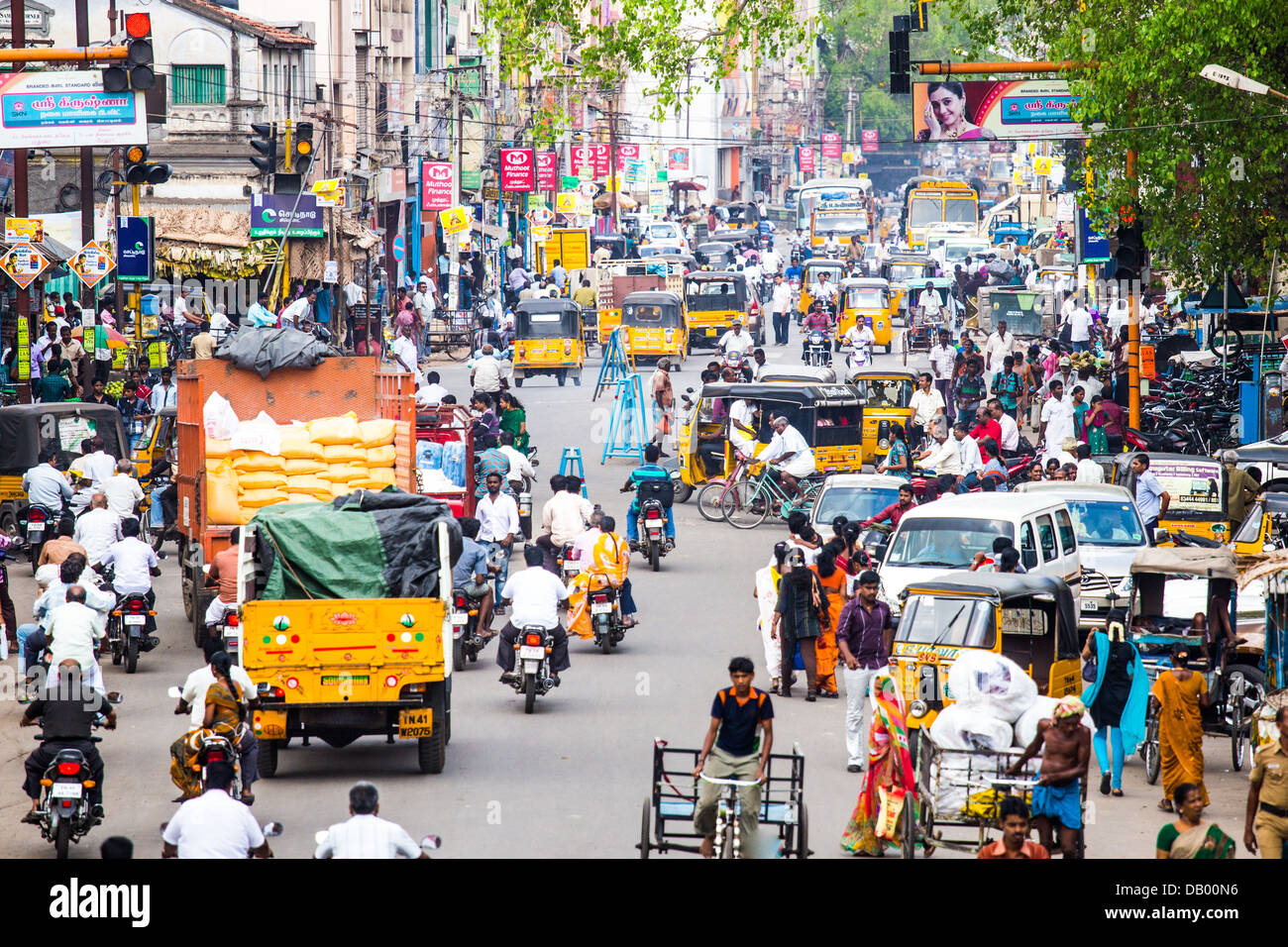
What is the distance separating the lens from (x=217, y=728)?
12172mm

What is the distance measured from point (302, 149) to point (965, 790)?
85.1ft

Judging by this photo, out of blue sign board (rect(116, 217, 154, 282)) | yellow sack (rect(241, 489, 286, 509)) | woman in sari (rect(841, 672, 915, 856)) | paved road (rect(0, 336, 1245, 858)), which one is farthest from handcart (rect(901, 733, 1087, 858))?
blue sign board (rect(116, 217, 154, 282))

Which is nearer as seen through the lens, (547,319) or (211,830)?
(211,830)

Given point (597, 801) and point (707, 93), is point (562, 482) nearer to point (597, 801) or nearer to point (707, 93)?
point (597, 801)

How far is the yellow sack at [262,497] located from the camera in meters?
18.7

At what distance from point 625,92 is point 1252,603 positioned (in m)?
89.2

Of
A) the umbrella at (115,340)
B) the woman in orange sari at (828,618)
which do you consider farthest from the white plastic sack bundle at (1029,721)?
the umbrella at (115,340)

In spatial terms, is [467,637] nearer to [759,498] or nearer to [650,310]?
[759,498]

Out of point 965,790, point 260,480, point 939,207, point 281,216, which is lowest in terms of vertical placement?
point 965,790

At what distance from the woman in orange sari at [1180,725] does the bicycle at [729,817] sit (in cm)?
402

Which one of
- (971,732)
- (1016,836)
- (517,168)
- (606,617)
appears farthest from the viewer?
(517,168)

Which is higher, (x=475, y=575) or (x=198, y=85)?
(x=198, y=85)

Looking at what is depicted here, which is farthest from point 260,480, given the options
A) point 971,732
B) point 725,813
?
point 725,813

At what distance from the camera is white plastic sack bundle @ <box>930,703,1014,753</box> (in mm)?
11586
